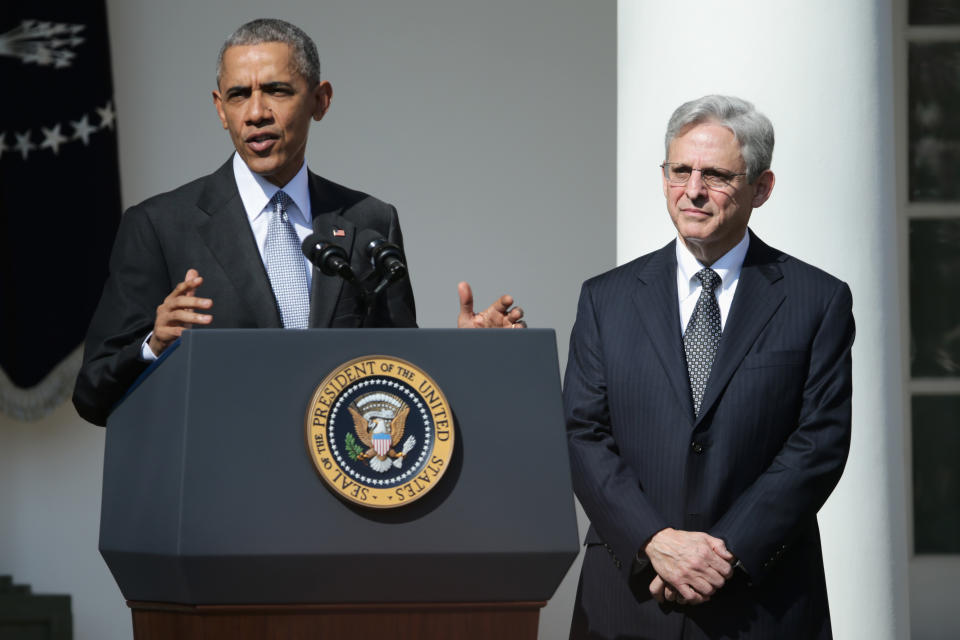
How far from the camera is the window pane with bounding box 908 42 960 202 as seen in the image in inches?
229

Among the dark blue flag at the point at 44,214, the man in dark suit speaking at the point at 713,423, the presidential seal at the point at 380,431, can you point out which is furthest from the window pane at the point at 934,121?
the presidential seal at the point at 380,431

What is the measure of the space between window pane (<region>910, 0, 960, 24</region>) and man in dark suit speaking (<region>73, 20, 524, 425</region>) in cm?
396

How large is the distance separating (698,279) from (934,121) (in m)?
3.53

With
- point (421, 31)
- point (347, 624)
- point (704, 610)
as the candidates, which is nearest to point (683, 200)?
point (704, 610)

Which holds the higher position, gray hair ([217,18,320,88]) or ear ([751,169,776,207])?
gray hair ([217,18,320,88])

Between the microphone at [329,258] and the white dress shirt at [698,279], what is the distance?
0.82 meters

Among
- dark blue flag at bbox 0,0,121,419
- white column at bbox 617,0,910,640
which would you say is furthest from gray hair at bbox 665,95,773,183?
dark blue flag at bbox 0,0,121,419

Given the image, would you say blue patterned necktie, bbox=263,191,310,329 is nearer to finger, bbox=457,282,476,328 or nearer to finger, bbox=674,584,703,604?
finger, bbox=457,282,476,328

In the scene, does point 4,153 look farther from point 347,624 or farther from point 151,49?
point 347,624

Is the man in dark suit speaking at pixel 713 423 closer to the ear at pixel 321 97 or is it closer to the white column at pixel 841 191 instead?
the ear at pixel 321 97

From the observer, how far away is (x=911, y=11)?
19.0 feet

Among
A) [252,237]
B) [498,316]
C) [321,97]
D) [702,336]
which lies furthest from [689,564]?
[321,97]

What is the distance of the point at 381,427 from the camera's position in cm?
191

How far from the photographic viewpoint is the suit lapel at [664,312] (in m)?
2.60
